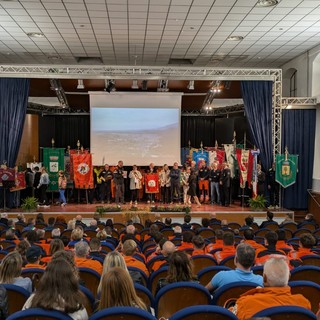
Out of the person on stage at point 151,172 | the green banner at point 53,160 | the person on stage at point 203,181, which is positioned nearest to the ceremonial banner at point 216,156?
the person on stage at point 203,181

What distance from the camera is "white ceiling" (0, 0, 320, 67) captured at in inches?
467

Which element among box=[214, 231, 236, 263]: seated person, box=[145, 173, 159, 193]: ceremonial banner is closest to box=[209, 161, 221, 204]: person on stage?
box=[145, 173, 159, 193]: ceremonial banner

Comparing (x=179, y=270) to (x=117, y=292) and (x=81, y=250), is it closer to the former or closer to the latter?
(x=117, y=292)

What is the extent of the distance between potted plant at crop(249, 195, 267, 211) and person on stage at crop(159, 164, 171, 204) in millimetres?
3017

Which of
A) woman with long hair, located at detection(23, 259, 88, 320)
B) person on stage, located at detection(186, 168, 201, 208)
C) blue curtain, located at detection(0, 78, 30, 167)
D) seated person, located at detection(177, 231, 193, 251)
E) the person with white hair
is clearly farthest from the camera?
person on stage, located at detection(186, 168, 201, 208)

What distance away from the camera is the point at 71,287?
9.15 ft

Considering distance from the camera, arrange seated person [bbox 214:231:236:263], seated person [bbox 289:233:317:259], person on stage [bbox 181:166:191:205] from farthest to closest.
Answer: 1. person on stage [bbox 181:166:191:205]
2. seated person [bbox 289:233:317:259]
3. seated person [bbox 214:231:236:263]

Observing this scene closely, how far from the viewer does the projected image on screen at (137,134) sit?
17.3m

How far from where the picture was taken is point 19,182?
50.5ft

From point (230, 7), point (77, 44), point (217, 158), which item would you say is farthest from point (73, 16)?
point (217, 158)

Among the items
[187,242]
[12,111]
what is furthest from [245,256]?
[12,111]

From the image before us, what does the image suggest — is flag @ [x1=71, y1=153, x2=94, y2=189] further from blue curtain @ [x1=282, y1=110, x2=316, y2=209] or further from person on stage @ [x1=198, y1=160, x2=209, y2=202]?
blue curtain @ [x1=282, y1=110, x2=316, y2=209]

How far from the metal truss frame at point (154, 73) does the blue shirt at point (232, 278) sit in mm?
11689

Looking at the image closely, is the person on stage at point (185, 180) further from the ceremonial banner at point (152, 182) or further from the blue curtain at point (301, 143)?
the blue curtain at point (301, 143)
